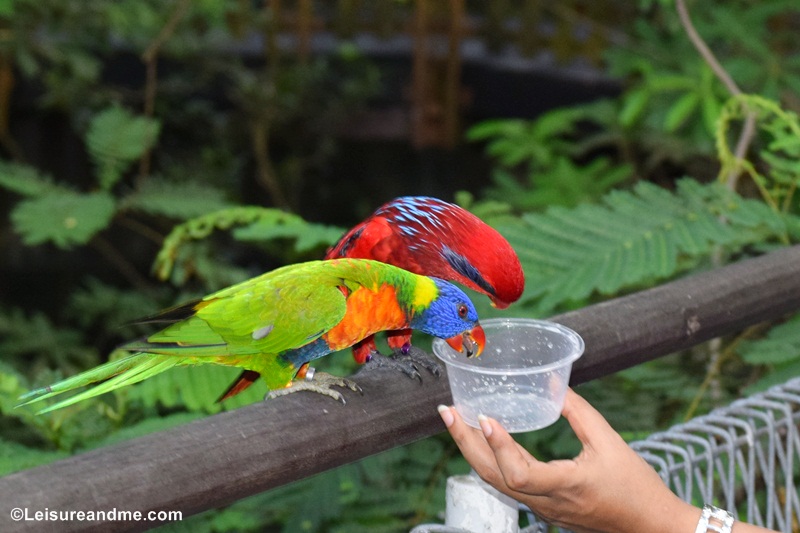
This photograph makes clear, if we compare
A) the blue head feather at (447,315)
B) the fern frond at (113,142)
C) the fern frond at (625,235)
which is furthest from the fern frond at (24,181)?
the blue head feather at (447,315)

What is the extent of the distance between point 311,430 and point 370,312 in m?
0.16

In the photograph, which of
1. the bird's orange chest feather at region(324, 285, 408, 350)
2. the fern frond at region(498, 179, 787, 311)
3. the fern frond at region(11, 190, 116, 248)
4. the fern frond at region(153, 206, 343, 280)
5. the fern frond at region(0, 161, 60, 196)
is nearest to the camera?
the bird's orange chest feather at region(324, 285, 408, 350)

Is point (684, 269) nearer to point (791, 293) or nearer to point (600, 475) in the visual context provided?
point (791, 293)

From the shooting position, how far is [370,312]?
34.0 inches

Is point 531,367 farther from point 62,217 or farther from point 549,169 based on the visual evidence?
point 549,169

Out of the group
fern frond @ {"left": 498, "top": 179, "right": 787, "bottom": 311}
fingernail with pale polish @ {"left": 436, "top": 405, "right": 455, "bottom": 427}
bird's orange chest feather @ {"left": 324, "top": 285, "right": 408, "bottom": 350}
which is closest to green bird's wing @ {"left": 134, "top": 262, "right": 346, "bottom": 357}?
bird's orange chest feather @ {"left": 324, "top": 285, "right": 408, "bottom": 350}

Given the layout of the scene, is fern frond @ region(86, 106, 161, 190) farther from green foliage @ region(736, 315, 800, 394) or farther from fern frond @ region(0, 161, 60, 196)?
green foliage @ region(736, 315, 800, 394)

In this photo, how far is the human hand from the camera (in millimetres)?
753

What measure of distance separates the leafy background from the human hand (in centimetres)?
59

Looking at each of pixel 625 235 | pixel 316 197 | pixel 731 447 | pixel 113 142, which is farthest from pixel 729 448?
pixel 316 197

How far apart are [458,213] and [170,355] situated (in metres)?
0.38

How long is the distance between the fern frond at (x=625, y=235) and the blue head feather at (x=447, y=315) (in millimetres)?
519

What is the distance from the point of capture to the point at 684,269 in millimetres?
1841

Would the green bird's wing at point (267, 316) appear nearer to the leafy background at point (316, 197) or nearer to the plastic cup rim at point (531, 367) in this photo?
the plastic cup rim at point (531, 367)
